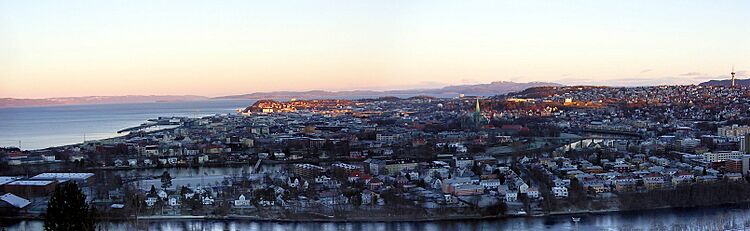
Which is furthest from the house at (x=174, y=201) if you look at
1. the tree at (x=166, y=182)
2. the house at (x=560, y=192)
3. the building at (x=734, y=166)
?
the building at (x=734, y=166)

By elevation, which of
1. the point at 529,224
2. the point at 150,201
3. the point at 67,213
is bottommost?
the point at 529,224

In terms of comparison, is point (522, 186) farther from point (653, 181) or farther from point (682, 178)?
point (682, 178)

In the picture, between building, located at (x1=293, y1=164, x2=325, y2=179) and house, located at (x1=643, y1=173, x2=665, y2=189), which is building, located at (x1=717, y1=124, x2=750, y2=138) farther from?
building, located at (x1=293, y1=164, x2=325, y2=179)

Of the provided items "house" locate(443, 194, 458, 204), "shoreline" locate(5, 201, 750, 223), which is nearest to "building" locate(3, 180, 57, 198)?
"shoreline" locate(5, 201, 750, 223)

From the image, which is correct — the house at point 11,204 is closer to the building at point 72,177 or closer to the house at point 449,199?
the building at point 72,177

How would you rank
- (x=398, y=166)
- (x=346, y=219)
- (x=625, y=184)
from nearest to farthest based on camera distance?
(x=346, y=219), (x=625, y=184), (x=398, y=166)

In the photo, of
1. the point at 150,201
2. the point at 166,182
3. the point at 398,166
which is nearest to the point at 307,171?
the point at 398,166
